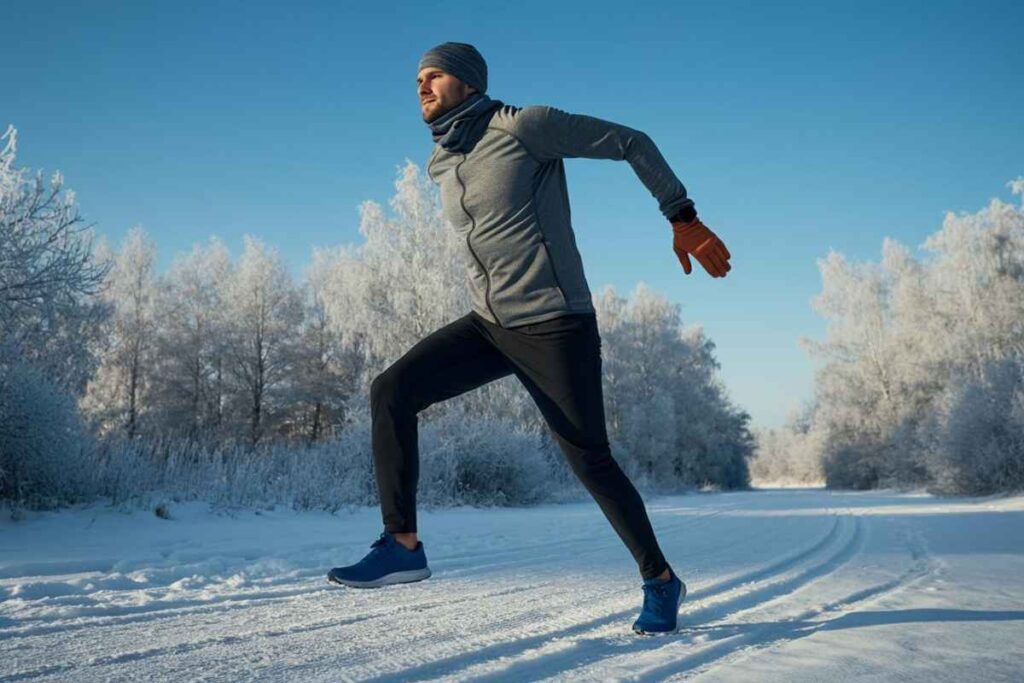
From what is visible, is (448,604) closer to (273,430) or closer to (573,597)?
(573,597)

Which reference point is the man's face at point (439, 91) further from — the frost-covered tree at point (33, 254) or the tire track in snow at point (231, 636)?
the frost-covered tree at point (33, 254)

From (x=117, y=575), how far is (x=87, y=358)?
60.8 feet

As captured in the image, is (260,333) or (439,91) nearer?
(439,91)

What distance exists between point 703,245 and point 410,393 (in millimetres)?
1101

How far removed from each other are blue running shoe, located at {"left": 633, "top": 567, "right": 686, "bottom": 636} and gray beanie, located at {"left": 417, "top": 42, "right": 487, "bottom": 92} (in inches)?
69.4

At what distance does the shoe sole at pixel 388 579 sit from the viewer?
6.82ft

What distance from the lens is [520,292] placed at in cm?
213

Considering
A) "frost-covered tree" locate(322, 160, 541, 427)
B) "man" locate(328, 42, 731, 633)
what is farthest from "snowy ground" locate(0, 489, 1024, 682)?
"frost-covered tree" locate(322, 160, 541, 427)

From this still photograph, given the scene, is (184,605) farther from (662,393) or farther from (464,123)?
(662,393)

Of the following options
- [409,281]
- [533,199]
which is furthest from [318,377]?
[533,199]

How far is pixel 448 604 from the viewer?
2.38 metres

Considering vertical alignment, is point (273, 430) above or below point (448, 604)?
above

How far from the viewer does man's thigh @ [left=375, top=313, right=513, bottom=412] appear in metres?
2.28

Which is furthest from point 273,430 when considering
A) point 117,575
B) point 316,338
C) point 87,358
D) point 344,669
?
point 344,669
